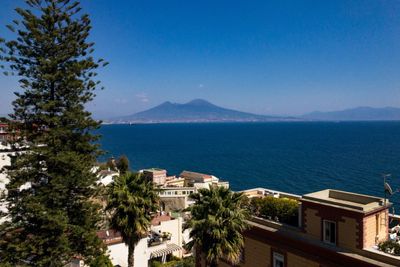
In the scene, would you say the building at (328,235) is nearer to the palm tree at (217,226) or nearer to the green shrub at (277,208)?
the green shrub at (277,208)

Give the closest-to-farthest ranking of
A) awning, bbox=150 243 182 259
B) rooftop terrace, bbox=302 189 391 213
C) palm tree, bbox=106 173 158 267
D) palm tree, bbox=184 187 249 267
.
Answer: rooftop terrace, bbox=302 189 391 213
palm tree, bbox=184 187 249 267
palm tree, bbox=106 173 158 267
awning, bbox=150 243 182 259

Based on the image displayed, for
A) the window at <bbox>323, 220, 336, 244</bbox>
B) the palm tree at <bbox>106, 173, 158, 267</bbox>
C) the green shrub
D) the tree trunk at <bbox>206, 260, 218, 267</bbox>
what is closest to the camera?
the window at <bbox>323, 220, 336, 244</bbox>

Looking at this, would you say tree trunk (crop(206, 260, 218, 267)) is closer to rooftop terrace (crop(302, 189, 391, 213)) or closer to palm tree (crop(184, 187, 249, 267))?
palm tree (crop(184, 187, 249, 267))

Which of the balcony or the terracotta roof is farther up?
the terracotta roof

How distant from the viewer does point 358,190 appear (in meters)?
60.9

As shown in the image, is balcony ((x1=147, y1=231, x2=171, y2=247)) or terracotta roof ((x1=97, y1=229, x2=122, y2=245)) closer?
terracotta roof ((x1=97, y1=229, x2=122, y2=245))

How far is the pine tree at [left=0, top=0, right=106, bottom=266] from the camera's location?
1474cm

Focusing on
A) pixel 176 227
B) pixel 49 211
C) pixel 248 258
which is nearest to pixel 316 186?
pixel 176 227

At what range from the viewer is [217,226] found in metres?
12.9

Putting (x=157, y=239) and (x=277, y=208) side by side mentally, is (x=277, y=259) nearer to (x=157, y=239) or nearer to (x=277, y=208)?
(x=277, y=208)

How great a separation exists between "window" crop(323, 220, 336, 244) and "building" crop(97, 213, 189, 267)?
11.0 metres

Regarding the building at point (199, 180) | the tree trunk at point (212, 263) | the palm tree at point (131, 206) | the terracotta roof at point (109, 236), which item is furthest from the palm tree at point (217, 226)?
the building at point (199, 180)

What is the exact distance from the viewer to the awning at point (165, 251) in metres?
24.8

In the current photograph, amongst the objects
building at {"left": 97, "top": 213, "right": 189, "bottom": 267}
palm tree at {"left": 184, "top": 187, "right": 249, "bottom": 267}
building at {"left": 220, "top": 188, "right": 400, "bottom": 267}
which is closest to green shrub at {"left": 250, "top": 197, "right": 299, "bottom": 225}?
building at {"left": 220, "top": 188, "right": 400, "bottom": 267}
